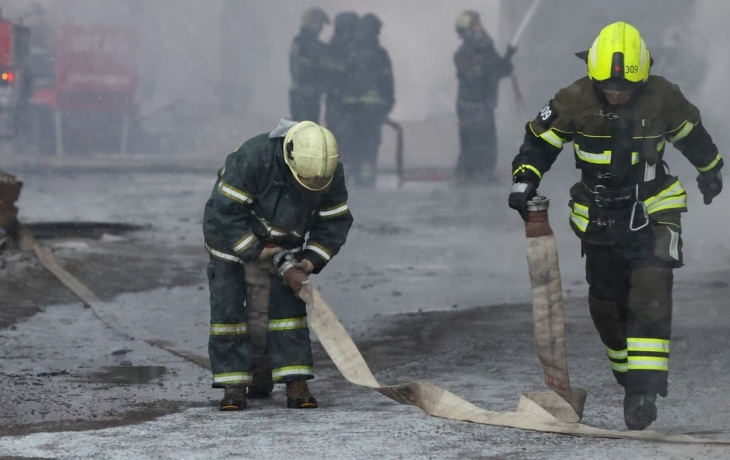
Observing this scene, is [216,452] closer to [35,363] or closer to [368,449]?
[368,449]

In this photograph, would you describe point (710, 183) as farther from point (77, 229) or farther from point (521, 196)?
point (77, 229)

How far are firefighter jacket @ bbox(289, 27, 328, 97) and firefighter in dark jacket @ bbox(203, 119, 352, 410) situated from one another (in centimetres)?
1254

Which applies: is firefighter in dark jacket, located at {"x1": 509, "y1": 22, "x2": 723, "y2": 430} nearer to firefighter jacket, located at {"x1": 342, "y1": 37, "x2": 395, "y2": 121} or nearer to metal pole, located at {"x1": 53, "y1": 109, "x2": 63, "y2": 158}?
firefighter jacket, located at {"x1": 342, "y1": 37, "x2": 395, "y2": 121}

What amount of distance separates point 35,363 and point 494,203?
9.85m

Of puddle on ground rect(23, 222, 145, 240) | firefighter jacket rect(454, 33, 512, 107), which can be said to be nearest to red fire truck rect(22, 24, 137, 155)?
firefighter jacket rect(454, 33, 512, 107)

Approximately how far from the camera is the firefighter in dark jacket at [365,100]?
1791 cm

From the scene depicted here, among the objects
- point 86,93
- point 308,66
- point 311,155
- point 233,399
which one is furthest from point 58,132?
point 311,155

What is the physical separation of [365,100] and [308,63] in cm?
87

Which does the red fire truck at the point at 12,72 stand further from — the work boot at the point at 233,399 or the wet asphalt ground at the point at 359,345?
the work boot at the point at 233,399

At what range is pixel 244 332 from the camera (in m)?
5.46

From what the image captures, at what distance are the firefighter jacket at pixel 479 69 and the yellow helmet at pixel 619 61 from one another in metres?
12.3

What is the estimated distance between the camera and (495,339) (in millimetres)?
7266

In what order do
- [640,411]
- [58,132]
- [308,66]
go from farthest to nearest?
1. [58,132]
2. [308,66]
3. [640,411]

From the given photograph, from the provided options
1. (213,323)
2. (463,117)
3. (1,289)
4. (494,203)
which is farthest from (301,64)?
(213,323)
